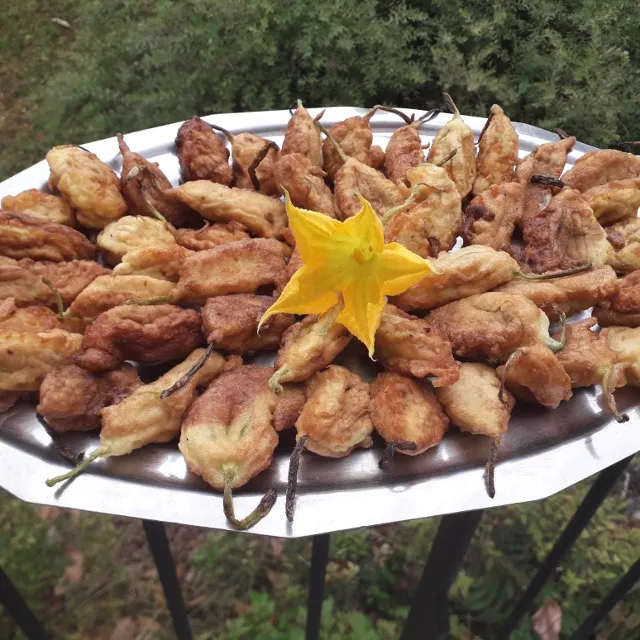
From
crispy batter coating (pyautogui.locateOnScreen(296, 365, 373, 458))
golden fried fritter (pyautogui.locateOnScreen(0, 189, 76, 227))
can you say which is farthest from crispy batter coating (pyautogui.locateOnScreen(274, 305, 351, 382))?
golden fried fritter (pyautogui.locateOnScreen(0, 189, 76, 227))

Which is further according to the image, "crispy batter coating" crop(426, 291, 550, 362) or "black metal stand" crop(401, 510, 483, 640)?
"black metal stand" crop(401, 510, 483, 640)

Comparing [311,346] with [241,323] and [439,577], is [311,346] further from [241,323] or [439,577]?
[439,577]

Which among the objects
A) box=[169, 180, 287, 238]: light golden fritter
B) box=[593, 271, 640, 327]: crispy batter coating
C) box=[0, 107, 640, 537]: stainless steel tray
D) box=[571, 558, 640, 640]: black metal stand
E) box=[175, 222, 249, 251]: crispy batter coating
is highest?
box=[169, 180, 287, 238]: light golden fritter

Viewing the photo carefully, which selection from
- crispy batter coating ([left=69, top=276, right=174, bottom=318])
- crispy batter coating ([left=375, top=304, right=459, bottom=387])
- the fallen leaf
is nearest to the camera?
crispy batter coating ([left=375, top=304, right=459, bottom=387])

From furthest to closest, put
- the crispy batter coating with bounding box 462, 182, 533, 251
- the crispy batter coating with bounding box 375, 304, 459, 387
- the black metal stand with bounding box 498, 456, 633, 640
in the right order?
the black metal stand with bounding box 498, 456, 633, 640, the crispy batter coating with bounding box 462, 182, 533, 251, the crispy batter coating with bounding box 375, 304, 459, 387

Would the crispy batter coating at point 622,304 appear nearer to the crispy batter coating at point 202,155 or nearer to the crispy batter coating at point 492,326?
the crispy batter coating at point 492,326

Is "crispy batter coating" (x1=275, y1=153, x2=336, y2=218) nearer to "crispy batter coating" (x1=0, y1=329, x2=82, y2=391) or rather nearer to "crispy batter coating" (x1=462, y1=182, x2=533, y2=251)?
"crispy batter coating" (x1=462, y1=182, x2=533, y2=251)

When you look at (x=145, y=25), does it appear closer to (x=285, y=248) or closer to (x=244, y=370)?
(x=285, y=248)
